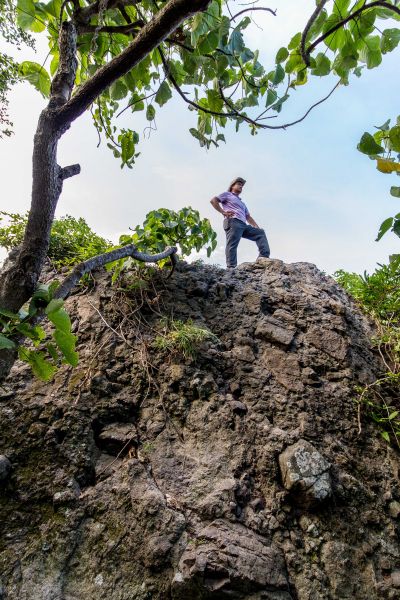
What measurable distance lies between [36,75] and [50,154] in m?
0.76

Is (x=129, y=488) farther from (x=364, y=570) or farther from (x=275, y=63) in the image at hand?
(x=275, y=63)

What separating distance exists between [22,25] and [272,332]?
2.77 meters

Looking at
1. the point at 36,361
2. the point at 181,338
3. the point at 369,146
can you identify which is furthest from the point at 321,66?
the point at 181,338

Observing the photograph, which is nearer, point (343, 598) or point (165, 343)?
point (343, 598)

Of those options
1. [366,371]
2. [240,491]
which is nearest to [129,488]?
[240,491]

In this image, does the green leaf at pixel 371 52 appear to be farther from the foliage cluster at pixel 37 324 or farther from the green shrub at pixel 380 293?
the green shrub at pixel 380 293

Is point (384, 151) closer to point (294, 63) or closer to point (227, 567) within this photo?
point (294, 63)

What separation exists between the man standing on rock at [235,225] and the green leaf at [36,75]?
11.3 feet

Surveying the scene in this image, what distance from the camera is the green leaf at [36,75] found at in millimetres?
1618

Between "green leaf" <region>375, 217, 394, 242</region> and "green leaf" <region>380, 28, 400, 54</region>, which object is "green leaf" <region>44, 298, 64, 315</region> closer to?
"green leaf" <region>375, 217, 394, 242</region>

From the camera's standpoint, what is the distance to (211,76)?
2.04 metres

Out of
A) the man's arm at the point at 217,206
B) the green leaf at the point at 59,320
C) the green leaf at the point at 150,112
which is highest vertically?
the man's arm at the point at 217,206

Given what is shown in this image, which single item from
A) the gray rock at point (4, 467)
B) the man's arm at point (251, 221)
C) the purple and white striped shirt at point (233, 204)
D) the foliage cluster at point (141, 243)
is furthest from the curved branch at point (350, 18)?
the man's arm at point (251, 221)

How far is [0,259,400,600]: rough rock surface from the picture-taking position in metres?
1.87
